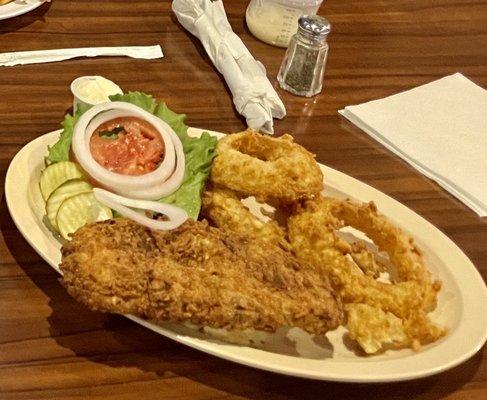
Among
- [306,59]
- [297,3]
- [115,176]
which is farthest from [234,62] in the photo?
[115,176]

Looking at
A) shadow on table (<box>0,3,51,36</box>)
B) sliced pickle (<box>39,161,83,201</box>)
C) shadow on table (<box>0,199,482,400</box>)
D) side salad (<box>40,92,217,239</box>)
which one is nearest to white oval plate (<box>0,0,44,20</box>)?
shadow on table (<box>0,3,51,36</box>)

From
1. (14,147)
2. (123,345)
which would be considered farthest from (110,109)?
(123,345)

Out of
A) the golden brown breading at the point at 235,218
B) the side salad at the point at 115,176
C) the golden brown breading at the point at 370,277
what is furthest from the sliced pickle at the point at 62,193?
the golden brown breading at the point at 370,277

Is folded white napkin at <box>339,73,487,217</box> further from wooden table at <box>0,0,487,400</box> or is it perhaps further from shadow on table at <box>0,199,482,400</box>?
shadow on table at <box>0,199,482,400</box>

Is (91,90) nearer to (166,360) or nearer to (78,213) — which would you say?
(78,213)

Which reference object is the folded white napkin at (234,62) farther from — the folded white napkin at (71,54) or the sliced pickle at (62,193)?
the sliced pickle at (62,193)

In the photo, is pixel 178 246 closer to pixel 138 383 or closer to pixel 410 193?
pixel 138 383

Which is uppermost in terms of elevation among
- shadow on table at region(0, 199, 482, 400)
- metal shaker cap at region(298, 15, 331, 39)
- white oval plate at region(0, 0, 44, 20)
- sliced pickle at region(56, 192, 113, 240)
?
metal shaker cap at region(298, 15, 331, 39)
